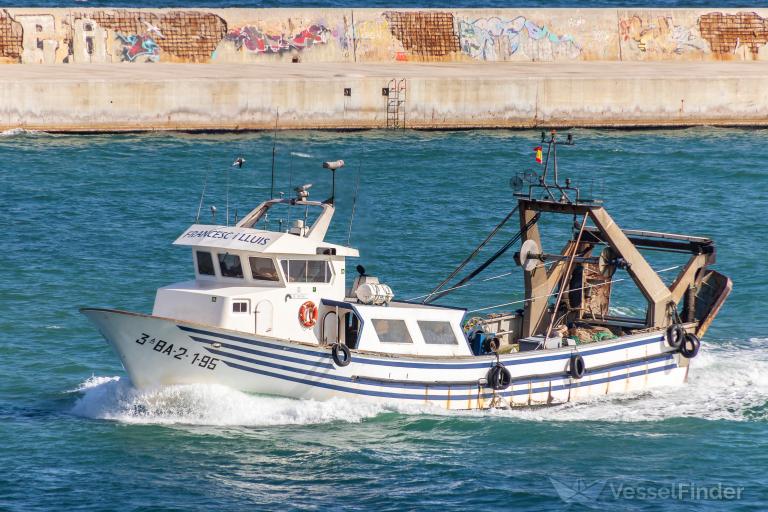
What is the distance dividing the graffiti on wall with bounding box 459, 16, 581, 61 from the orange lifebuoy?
145ft

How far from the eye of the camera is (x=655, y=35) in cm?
7438

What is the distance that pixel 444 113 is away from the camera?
6531 centimetres

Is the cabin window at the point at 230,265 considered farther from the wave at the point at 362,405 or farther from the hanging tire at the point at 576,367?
the hanging tire at the point at 576,367

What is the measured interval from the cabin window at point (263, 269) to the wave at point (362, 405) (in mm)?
2552

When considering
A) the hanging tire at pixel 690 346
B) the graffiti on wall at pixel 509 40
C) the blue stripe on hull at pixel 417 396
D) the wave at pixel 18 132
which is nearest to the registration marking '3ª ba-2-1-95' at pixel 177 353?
the blue stripe on hull at pixel 417 396

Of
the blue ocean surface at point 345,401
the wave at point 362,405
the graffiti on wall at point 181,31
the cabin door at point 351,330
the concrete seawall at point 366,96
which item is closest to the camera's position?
the blue ocean surface at point 345,401

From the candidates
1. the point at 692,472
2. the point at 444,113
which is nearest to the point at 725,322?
the point at 692,472

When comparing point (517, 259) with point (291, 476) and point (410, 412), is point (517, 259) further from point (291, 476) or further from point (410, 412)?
point (291, 476)

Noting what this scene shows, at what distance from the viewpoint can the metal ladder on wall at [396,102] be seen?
Result: 6431 centimetres

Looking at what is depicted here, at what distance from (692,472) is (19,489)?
12826mm

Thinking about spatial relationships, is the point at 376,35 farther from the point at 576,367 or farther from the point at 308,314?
the point at 308,314

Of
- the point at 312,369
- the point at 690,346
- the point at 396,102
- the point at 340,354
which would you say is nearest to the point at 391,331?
the point at 340,354

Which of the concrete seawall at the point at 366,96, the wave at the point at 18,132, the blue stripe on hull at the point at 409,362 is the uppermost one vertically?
the concrete seawall at the point at 366,96

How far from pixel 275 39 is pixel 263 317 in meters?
42.9
